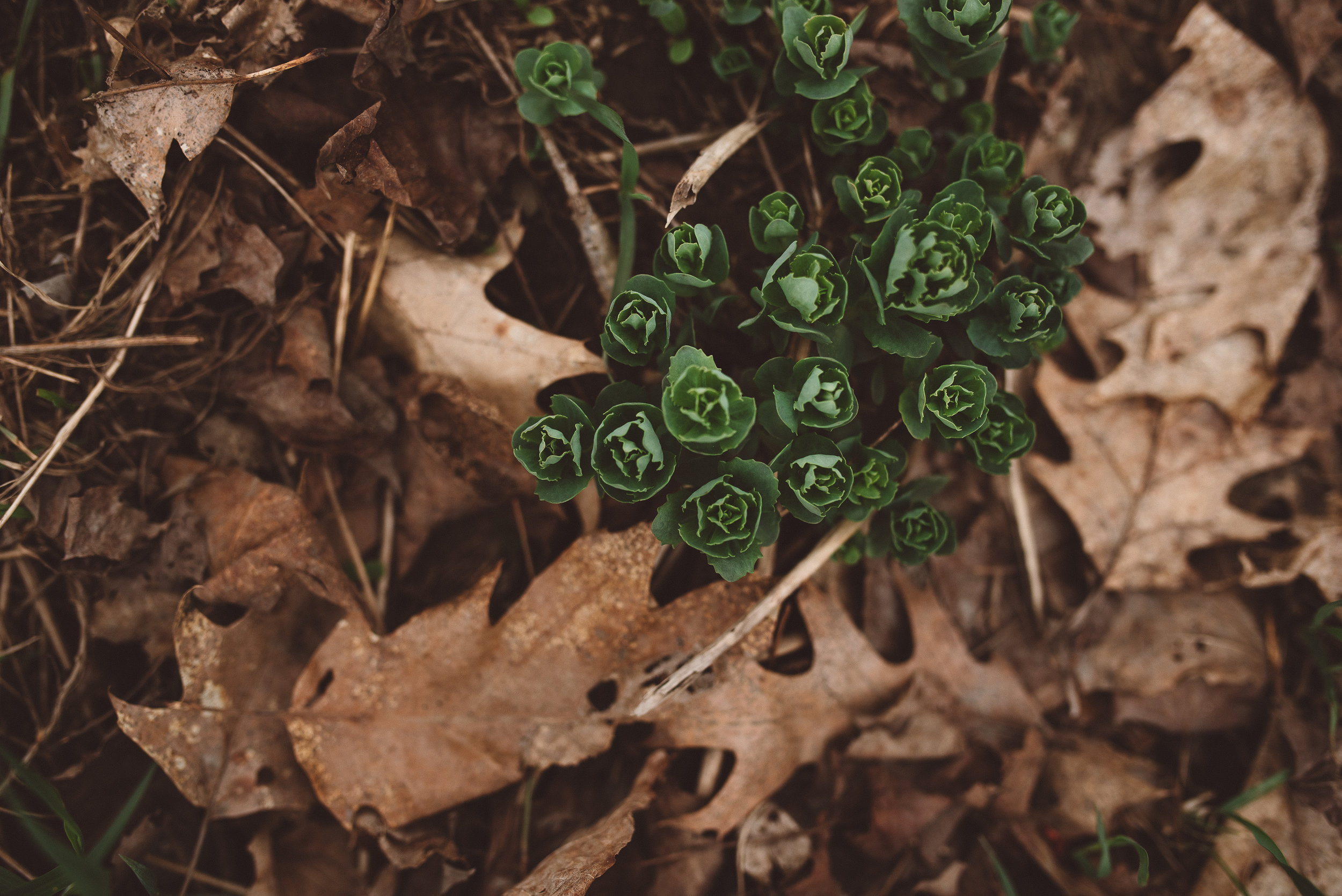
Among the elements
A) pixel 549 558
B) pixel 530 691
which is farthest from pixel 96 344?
pixel 530 691

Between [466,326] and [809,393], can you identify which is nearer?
[809,393]

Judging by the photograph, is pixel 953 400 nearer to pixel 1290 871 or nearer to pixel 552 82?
pixel 552 82

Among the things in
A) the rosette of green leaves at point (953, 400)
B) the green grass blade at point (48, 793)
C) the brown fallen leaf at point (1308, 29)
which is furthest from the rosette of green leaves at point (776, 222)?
the brown fallen leaf at point (1308, 29)

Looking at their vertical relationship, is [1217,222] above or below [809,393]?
above

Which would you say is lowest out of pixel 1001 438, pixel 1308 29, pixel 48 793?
pixel 48 793

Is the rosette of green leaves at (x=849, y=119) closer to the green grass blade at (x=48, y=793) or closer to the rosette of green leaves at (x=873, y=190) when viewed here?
the rosette of green leaves at (x=873, y=190)

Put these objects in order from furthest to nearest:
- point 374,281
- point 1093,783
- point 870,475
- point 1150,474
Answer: point 1150,474 < point 1093,783 < point 374,281 < point 870,475
